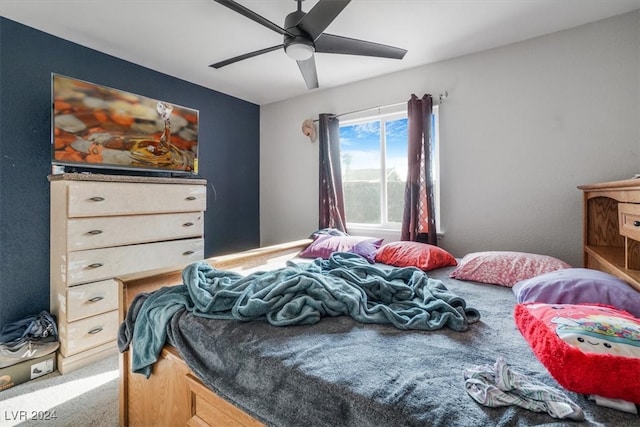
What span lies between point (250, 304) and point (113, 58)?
2.75 m

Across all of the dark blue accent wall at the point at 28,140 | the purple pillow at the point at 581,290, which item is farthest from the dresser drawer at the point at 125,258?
the purple pillow at the point at 581,290

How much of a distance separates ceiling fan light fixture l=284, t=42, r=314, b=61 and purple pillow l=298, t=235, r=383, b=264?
143 centimetres

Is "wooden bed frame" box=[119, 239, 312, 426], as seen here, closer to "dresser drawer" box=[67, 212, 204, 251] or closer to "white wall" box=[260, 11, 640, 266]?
"dresser drawer" box=[67, 212, 204, 251]

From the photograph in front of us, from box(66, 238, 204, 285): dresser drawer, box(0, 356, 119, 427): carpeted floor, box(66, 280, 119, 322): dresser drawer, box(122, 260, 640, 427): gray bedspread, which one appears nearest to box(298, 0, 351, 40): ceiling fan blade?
box(122, 260, 640, 427): gray bedspread

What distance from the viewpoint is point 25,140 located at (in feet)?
7.12

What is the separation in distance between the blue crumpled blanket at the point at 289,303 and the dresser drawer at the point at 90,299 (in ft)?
3.14

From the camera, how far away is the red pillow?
67 centimetres

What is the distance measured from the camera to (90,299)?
208 cm

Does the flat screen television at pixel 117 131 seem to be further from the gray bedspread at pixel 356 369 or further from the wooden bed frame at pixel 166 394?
the gray bedspread at pixel 356 369

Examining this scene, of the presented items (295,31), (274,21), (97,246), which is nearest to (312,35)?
(295,31)

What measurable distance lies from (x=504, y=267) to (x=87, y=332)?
2852 mm

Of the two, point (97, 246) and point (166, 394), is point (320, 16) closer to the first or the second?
point (166, 394)

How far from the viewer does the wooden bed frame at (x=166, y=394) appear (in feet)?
3.44

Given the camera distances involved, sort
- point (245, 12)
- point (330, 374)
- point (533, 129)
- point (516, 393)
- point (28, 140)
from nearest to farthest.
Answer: point (516, 393)
point (330, 374)
point (245, 12)
point (28, 140)
point (533, 129)
